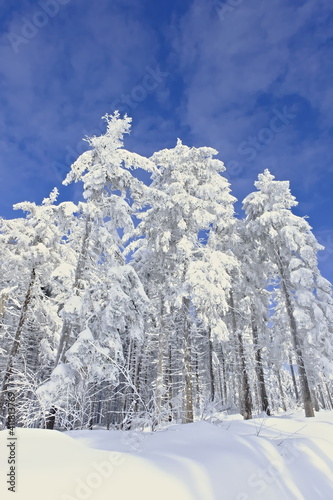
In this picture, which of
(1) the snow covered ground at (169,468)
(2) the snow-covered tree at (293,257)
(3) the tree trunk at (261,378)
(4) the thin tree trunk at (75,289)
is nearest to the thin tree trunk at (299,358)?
(2) the snow-covered tree at (293,257)

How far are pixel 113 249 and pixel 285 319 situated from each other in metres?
12.5

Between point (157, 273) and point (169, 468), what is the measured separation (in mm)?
12517

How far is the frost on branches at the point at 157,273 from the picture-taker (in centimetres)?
1080

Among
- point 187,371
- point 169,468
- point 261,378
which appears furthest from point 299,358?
point 169,468

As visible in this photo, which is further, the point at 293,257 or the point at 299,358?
the point at 293,257

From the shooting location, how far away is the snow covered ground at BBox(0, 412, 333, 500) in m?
2.46

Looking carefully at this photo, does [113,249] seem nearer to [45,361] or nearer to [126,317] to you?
[126,317]

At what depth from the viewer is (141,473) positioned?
279 centimetres

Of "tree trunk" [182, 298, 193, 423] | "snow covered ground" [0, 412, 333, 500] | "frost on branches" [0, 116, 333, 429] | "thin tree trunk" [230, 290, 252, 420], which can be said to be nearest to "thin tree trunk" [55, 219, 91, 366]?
"frost on branches" [0, 116, 333, 429]

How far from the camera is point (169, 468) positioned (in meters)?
3.02

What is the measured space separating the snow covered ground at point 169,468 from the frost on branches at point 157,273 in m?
5.00

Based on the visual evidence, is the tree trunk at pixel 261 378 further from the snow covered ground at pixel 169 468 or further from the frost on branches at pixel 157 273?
the snow covered ground at pixel 169 468

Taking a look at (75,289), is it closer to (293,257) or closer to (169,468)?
(169,468)

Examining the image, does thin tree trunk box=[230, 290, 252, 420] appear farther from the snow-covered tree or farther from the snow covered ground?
the snow covered ground
